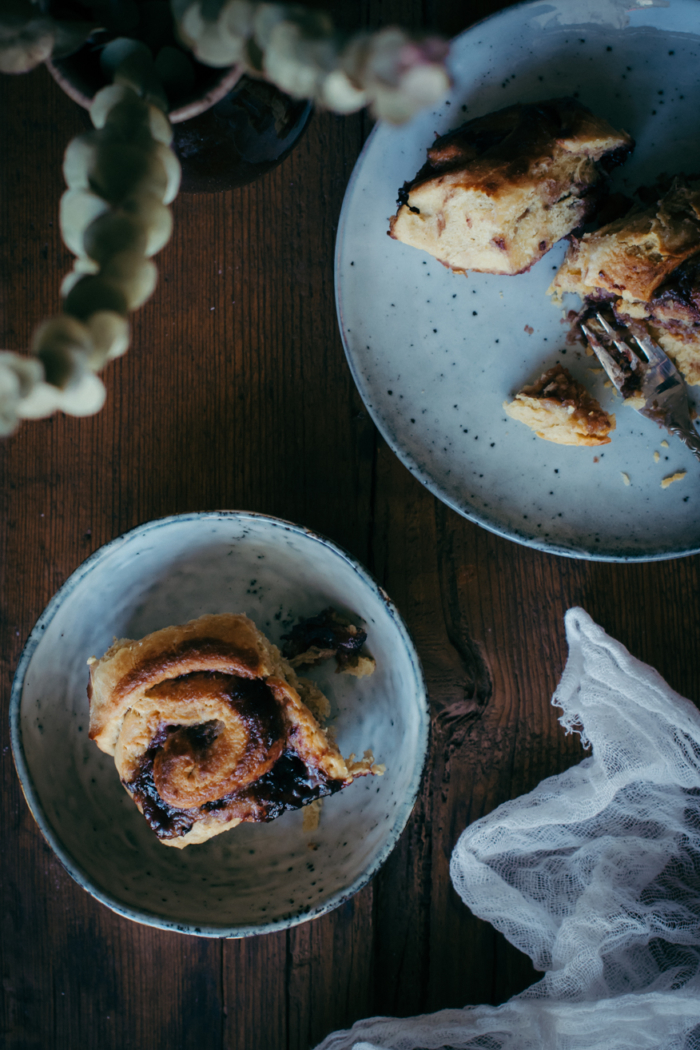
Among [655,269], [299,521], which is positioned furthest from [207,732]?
[655,269]

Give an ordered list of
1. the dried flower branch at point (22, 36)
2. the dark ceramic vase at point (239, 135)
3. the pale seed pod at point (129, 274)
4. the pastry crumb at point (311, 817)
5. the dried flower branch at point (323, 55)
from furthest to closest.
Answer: the pastry crumb at point (311, 817) < the dark ceramic vase at point (239, 135) < the dried flower branch at point (22, 36) < the pale seed pod at point (129, 274) < the dried flower branch at point (323, 55)

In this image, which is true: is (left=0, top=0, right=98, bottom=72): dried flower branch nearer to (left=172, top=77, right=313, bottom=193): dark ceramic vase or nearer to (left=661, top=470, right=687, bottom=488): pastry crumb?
(left=172, top=77, right=313, bottom=193): dark ceramic vase

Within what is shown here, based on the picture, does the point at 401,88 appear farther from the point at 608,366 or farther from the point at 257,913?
the point at 257,913

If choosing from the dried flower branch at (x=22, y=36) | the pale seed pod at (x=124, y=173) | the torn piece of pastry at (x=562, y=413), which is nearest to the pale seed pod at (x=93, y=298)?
the pale seed pod at (x=124, y=173)

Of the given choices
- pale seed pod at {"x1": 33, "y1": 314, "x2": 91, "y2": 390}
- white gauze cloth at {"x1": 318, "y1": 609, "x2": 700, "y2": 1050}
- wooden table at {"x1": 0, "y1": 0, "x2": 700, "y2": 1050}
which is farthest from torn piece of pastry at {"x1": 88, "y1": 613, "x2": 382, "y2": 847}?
pale seed pod at {"x1": 33, "y1": 314, "x2": 91, "y2": 390}

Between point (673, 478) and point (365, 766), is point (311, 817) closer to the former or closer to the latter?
point (365, 766)

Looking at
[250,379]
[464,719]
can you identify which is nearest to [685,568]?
[464,719]

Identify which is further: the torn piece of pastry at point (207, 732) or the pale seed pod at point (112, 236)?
the torn piece of pastry at point (207, 732)

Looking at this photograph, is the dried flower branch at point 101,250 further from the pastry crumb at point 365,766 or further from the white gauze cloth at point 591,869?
the white gauze cloth at point 591,869
